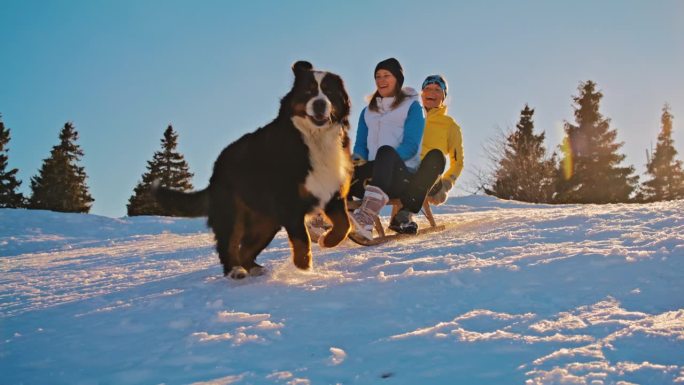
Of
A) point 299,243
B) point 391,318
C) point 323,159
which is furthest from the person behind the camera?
point 323,159

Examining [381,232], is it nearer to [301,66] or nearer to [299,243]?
[299,243]

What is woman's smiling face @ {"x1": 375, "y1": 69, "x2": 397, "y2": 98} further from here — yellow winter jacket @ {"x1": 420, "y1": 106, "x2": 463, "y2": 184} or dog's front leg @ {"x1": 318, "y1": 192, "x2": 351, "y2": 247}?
dog's front leg @ {"x1": 318, "y1": 192, "x2": 351, "y2": 247}

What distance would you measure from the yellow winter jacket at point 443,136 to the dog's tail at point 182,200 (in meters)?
2.80

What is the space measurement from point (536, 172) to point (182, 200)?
987 inches

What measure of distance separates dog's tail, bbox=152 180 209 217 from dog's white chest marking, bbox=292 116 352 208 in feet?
3.64

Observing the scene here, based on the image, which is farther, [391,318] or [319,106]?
[319,106]

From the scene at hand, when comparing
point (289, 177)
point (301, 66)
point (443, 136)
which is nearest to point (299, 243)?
point (289, 177)

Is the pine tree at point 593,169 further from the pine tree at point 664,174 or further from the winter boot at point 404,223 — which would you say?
the winter boot at point 404,223

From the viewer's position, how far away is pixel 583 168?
3119cm

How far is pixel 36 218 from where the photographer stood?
1085 centimetres

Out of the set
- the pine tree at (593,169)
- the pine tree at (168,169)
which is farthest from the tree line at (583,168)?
the pine tree at (168,169)

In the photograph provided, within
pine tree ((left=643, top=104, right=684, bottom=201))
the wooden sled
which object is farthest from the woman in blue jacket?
pine tree ((left=643, top=104, right=684, bottom=201))

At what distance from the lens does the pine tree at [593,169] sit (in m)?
30.7

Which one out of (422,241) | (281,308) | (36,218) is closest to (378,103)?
(422,241)
